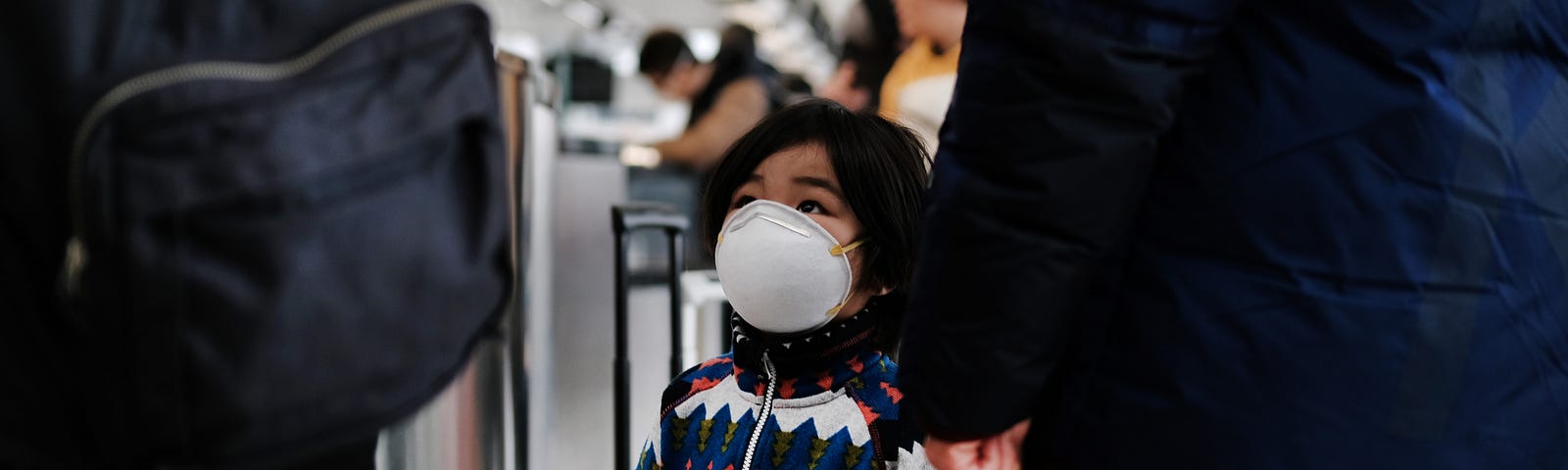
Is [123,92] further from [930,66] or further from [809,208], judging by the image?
[930,66]

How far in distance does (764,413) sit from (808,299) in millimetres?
169

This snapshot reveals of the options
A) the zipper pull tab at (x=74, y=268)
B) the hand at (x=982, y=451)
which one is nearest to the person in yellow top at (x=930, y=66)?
the hand at (x=982, y=451)

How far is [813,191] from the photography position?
1.48 m

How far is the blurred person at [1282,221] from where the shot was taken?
2.84 ft

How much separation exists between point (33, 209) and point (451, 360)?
0.28 metres

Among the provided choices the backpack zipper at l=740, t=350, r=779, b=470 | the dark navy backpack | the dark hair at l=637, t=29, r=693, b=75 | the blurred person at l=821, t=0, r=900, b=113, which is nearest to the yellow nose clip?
the backpack zipper at l=740, t=350, r=779, b=470

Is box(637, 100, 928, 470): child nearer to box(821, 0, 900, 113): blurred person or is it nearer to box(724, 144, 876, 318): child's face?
box(724, 144, 876, 318): child's face

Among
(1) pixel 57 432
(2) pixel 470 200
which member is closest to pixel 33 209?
(1) pixel 57 432

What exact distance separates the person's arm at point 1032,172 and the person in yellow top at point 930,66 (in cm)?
138

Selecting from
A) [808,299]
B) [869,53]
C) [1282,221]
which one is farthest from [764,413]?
[869,53]

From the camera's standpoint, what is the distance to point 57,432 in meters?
0.75

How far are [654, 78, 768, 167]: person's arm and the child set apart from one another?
6.98 feet

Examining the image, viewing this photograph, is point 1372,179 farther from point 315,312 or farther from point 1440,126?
point 315,312

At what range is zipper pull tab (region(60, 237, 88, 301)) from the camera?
689 mm
